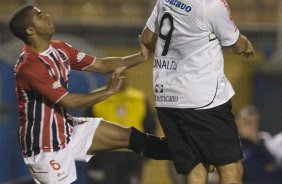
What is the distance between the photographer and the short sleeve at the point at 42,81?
707 centimetres

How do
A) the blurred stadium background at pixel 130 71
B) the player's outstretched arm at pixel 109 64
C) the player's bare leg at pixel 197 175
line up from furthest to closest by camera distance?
1. the blurred stadium background at pixel 130 71
2. the player's outstretched arm at pixel 109 64
3. the player's bare leg at pixel 197 175

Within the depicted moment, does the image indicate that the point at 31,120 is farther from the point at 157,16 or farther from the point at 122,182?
the point at 122,182

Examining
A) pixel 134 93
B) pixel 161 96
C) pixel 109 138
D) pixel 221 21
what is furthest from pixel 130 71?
pixel 221 21

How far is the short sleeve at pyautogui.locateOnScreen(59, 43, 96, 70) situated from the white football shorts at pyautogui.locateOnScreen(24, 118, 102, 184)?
1.50 ft

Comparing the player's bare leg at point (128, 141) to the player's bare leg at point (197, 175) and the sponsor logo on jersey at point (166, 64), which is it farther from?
the sponsor logo on jersey at point (166, 64)

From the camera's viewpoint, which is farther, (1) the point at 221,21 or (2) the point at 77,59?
(2) the point at 77,59

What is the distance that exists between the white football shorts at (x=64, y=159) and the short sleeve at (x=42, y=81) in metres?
0.38

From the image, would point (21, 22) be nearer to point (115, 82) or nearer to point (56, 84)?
point (56, 84)

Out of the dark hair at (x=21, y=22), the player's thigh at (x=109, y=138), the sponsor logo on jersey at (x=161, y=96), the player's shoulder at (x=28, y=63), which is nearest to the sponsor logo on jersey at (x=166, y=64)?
the sponsor logo on jersey at (x=161, y=96)

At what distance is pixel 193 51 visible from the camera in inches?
262

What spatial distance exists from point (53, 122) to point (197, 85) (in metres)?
1.19

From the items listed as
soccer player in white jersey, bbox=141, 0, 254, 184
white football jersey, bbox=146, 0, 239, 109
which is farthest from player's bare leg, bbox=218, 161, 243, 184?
white football jersey, bbox=146, 0, 239, 109

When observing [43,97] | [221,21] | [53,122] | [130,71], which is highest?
[221,21]

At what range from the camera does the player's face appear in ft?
23.6
